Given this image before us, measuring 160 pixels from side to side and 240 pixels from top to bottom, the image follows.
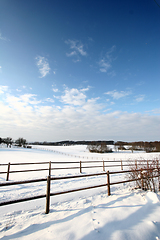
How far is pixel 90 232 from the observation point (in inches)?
103

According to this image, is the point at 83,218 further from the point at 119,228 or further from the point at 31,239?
the point at 31,239

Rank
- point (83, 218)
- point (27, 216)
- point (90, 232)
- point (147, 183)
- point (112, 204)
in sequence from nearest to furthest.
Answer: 1. point (90, 232)
2. point (83, 218)
3. point (27, 216)
4. point (112, 204)
5. point (147, 183)

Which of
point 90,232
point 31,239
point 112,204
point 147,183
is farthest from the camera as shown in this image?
point 147,183

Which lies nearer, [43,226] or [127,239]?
[127,239]

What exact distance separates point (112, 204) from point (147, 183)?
8.16 ft

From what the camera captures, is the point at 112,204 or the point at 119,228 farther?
the point at 112,204

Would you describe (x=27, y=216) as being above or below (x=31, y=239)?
below

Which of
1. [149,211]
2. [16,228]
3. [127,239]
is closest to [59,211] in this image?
[16,228]

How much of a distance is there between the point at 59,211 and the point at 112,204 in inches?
72.1

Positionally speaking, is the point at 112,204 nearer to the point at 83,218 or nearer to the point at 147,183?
the point at 83,218

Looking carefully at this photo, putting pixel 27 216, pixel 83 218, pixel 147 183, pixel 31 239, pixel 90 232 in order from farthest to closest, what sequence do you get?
pixel 147 183, pixel 27 216, pixel 83 218, pixel 90 232, pixel 31 239

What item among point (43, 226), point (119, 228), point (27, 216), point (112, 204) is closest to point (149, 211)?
point (112, 204)

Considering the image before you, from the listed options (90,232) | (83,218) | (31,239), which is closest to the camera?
(31,239)

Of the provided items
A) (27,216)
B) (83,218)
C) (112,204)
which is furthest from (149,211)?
(27,216)
